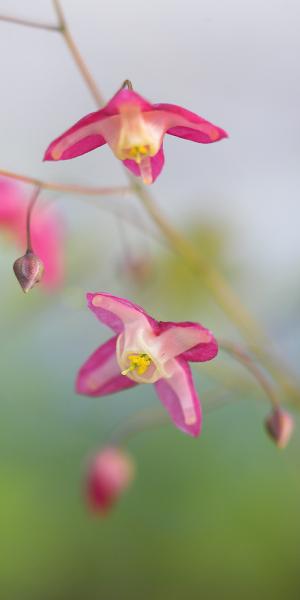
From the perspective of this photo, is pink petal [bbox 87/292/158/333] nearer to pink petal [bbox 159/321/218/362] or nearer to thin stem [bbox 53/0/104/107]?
pink petal [bbox 159/321/218/362]

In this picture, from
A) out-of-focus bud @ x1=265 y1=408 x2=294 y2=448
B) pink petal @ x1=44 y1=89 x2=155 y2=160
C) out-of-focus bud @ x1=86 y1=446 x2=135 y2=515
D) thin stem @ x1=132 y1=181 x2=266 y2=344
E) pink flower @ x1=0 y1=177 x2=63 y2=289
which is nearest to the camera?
pink petal @ x1=44 y1=89 x2=155 y2=160

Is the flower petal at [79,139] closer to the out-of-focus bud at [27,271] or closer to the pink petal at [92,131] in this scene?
the pink petal at [92,131]

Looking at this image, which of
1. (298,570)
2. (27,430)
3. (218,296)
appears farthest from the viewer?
(27,430)

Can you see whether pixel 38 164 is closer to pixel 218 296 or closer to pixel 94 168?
pixel 94 168

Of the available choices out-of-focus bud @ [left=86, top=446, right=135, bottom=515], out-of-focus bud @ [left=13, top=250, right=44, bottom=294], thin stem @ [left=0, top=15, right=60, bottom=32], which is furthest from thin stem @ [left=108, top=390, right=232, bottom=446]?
thin stem @ [left=0, top=15, right=60, bottom=32]

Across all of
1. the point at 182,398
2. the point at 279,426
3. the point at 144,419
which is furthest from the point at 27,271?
the point at 144,419

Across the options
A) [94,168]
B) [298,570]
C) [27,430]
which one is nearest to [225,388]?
[298,570]

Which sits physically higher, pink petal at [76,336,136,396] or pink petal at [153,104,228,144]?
pink petal at [153,104,228,144]
